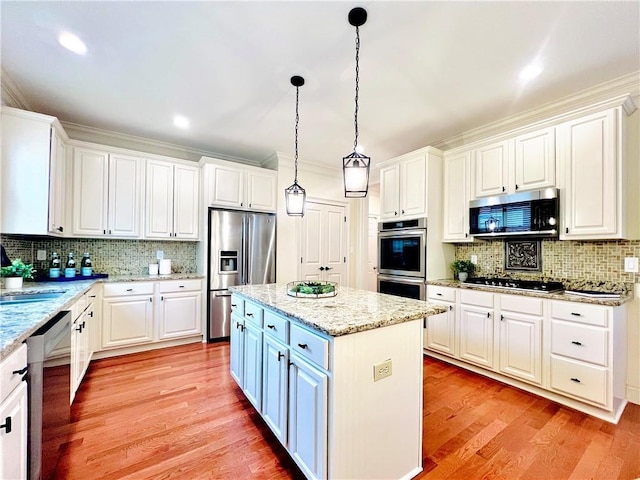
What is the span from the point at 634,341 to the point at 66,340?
4.20m

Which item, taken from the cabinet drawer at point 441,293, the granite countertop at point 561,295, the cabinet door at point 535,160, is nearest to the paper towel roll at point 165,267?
the cabinet drawer at point 441,293

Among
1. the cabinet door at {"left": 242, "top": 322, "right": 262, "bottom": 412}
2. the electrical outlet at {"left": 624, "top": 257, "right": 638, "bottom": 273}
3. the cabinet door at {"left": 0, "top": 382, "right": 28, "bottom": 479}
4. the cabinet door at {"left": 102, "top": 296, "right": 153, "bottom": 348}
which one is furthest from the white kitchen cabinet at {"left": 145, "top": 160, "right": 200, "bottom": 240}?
the electrical outlet at {"left": 624, "top": 257, "right": 638, "bottom": 273}

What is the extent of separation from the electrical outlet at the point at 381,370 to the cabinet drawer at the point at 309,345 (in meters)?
0.27

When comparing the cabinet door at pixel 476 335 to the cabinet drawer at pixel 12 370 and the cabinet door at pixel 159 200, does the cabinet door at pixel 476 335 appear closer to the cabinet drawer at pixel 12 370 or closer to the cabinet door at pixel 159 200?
the cabinet drawer at pixel 12 370

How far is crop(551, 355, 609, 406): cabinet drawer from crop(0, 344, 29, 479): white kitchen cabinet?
332 cm

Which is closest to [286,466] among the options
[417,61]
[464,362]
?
[464,362]

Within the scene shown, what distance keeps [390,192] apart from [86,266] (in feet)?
12.4

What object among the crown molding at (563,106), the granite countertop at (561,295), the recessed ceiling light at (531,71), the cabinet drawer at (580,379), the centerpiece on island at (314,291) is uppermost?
the recessed ceiling light at (531,71)

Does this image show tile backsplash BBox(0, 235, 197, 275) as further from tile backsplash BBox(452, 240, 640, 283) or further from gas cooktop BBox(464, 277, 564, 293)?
tile backsplash BBox(452, 240, 640, 283)

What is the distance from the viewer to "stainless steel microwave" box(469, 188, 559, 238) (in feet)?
8.50

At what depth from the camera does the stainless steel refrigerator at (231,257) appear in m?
3.82

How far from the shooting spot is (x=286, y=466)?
1.66 metres

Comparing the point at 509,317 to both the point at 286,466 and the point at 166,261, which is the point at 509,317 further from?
the point at 166,261

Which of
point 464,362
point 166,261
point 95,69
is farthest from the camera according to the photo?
point 166,261
